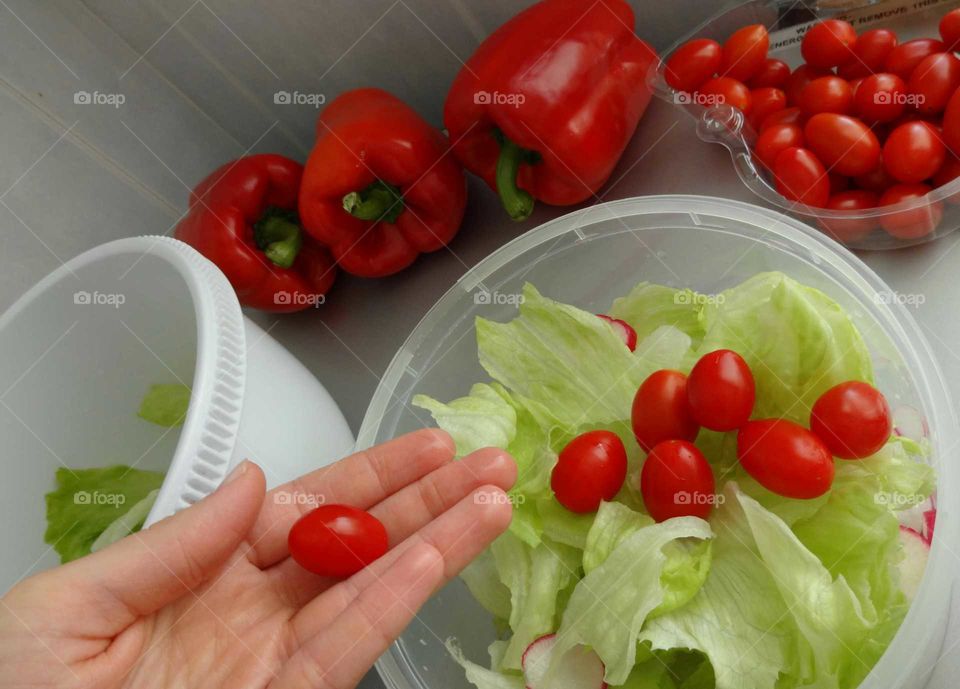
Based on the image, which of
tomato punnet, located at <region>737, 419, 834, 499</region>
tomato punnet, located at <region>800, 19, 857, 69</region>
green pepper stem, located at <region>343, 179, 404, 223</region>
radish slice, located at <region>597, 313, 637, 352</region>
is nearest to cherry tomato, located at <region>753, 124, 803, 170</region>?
tomato punnet, located at <region>800, 19, 857, 69</region>

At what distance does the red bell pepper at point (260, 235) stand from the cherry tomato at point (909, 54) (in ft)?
2.70

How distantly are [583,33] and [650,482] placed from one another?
64 cm

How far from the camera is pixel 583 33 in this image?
3.64 ft

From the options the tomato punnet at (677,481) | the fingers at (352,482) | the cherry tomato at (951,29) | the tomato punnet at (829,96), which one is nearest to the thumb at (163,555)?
the fingers at (352,482)

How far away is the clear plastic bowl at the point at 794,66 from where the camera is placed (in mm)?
918

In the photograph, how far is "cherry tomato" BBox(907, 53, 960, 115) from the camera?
931 millimetres

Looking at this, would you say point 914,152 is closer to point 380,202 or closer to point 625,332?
point 625,332

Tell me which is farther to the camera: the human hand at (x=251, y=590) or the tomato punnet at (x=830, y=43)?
the tomato punnet at (x=830, y=43)

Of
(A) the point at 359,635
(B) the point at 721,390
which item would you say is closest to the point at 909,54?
(B) the point at 721,390

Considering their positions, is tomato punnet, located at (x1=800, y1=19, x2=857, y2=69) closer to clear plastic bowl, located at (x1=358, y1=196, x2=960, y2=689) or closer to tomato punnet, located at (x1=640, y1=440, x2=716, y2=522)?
clear plastic bowl, located at (x1=358, y1=196, x2=960, y2=689)

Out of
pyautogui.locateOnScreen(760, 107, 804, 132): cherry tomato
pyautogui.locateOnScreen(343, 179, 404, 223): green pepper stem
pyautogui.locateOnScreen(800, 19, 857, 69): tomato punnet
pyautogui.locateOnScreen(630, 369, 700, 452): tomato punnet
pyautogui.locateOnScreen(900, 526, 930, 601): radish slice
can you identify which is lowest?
pyautogui.locateOnScreen(900, 526, 930, 601): radish slice

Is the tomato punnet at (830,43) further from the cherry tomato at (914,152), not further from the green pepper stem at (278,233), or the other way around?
the green pepper stem at (278,233)

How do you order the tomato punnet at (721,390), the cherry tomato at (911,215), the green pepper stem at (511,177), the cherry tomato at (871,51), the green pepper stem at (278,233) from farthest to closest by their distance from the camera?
the green pepper stem at (278,233) < the green pepper stem at (511,177) < the cherry tomato at (871,51) < the cherry tomato at (911,215) < the tomato punnet at (721,390)

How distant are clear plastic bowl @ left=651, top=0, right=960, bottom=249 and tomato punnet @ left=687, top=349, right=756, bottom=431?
11.6 inches
